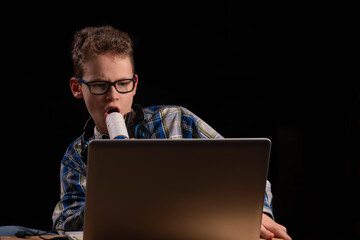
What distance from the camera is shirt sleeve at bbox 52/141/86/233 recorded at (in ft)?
4.43

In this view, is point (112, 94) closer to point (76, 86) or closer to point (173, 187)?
point (76, 86)

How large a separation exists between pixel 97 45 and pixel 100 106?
0.26m

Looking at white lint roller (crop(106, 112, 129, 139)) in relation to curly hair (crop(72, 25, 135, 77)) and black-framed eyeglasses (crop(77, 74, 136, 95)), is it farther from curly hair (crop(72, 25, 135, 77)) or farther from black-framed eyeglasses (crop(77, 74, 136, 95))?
curly hair (crop(72, 25, 135, 77))

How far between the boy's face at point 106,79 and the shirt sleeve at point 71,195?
19cm

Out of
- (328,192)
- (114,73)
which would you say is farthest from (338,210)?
(114,73)

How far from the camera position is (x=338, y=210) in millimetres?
2953

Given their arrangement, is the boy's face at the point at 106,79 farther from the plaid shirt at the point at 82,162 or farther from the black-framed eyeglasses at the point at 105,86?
the plaid shirt at the point at 82,162

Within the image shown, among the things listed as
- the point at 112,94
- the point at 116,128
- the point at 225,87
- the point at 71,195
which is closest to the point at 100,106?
the point at 112,94

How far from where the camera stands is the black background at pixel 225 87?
2152 mm

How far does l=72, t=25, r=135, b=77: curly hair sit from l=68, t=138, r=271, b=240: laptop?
88 cm

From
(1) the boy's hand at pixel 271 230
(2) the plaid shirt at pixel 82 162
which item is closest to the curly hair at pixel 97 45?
(2) the plaid shirt at pixel 82 162

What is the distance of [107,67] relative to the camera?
1.57 metres

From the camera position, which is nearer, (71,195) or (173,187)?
(173,187)

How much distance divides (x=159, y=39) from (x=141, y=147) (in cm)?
169
